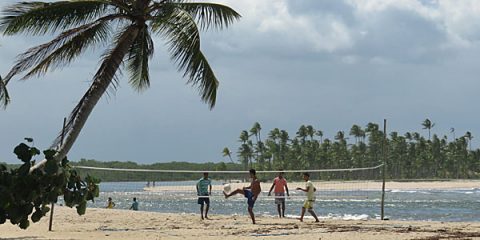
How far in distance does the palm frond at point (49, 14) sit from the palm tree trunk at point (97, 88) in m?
0.63

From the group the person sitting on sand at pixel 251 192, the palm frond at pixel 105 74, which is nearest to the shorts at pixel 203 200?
the person sitting on sand at pixel 251 192

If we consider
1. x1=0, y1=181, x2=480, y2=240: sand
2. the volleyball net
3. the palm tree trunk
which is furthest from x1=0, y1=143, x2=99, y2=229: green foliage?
x1=0, y1=181, x2=480, y2=240: sand

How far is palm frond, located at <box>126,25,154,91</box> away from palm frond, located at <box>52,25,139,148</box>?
1.17ft

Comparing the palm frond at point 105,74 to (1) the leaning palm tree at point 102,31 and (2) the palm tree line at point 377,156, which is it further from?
(2) the palm tree line at point 377,156

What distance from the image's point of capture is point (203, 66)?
1263 cm

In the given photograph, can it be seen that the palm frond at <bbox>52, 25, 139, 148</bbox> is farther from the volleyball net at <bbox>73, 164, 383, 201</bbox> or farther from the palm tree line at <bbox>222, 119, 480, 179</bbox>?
the palm tree line at <bbox>222, 119, 480, 179</bbox>

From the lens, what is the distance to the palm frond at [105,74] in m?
11.4

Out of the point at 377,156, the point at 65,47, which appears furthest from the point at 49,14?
the point at 377,156

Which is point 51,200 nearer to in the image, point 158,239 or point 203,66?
point 158,239

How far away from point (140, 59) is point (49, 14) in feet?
9.13

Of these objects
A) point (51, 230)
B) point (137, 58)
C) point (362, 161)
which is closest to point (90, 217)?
point (51, 230)

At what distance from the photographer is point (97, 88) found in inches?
457

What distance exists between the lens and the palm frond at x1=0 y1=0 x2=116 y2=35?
11328 millimetres

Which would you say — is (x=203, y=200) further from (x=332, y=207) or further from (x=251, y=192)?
(x=332, y=207)
